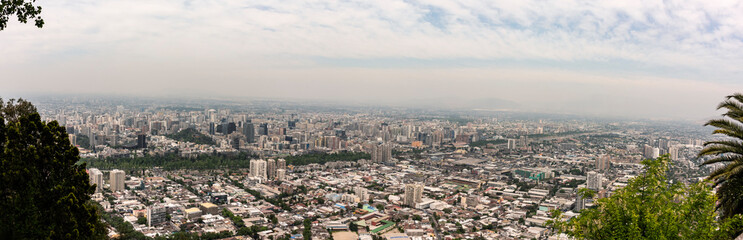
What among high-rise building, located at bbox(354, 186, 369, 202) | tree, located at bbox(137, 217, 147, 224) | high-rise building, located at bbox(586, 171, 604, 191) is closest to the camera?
tree, located at bbox(137, 217, 147, 224)

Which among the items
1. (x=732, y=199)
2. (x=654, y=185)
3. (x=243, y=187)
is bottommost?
(x=243, y=187)

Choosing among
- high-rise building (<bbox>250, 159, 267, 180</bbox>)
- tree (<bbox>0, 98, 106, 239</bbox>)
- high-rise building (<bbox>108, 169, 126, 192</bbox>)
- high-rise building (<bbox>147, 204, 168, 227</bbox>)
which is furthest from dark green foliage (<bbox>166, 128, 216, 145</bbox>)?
tree (<bbox>0, 98, 106, 239</bbox>)

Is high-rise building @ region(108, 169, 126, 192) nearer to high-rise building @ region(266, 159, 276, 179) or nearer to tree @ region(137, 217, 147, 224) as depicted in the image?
tree @ region(137, 217, 147, 224)

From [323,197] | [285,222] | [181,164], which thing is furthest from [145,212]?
[181,164]

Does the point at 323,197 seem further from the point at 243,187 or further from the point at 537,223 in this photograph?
the point at 537,223

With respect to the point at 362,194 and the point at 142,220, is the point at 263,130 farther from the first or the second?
the point at 142,220

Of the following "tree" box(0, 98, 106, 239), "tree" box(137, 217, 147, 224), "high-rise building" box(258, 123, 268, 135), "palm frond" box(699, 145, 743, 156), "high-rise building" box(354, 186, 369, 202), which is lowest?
"tree" box(137, 217, 147, 224)

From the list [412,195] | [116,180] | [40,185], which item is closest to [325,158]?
[412,195]
